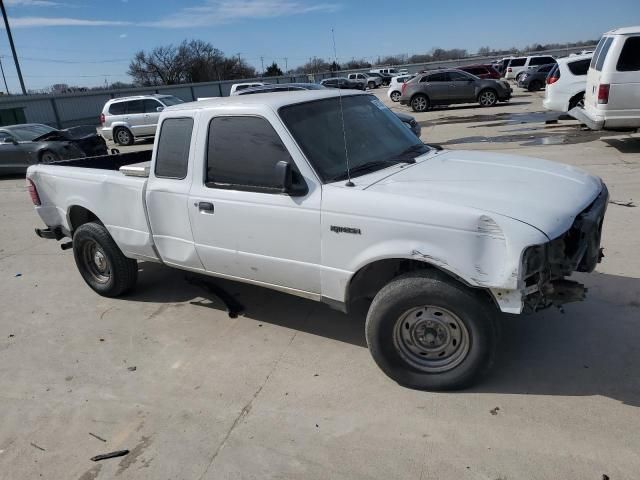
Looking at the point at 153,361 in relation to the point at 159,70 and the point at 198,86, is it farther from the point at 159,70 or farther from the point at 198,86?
the point at 159,70

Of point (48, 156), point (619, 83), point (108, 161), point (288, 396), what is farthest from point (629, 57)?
point (48, 156)

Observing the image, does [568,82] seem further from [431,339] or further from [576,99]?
[431,339]

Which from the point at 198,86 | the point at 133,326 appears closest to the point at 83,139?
the point at 133,326

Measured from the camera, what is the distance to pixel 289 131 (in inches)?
142

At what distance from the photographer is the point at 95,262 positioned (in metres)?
5.44

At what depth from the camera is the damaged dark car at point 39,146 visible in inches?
581

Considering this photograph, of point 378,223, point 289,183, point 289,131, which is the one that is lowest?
point 378,223

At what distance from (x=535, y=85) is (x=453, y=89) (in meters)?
9.11

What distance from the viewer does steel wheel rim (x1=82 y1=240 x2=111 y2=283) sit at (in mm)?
5312

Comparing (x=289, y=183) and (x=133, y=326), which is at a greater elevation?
(x=289, y=183)

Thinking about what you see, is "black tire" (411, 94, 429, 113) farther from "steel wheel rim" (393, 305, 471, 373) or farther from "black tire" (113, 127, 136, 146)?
"steel wheel rim" (393, 305, 471, 373)

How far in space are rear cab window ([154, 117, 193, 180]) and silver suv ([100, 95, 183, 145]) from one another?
16558 millimetres

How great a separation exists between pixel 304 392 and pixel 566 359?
184cm

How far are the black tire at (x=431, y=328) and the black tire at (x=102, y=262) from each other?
2923mm
